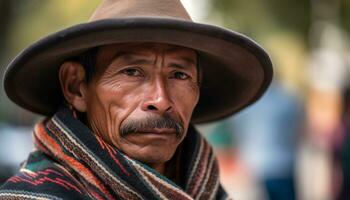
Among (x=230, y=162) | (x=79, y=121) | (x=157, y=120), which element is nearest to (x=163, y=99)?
(x=157, y=120)

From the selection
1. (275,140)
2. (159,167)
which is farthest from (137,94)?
(275,140)

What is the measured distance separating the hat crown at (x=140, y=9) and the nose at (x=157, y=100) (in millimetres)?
255

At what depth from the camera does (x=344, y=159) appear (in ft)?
25.6

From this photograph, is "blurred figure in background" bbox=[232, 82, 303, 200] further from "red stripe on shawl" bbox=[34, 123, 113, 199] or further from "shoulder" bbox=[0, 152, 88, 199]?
"shoulder" bbox=[0, 152, 88, 199]

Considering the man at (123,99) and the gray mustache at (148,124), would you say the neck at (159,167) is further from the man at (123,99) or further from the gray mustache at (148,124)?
the gray mustache at (148,124)

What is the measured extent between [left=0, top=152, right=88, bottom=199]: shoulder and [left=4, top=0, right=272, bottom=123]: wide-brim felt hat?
1.33 ft

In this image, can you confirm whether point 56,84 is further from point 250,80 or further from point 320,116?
point 320,116

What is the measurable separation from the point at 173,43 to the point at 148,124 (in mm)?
304

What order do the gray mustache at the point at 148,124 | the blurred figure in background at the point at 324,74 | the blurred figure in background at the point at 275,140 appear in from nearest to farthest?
1. the gray mustache at the point at 148,124
2. the blurred figure in background at the point at 275,140
3. the blurred figure in background at the point at 324,74

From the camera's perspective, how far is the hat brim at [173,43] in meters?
3.33

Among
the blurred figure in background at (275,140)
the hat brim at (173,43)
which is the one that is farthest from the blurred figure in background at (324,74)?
the hat brim at (173,43)

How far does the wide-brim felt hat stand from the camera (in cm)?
333

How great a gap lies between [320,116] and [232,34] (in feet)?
41.6

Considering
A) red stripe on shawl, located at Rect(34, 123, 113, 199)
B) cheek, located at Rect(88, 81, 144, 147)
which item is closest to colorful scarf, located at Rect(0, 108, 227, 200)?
red stripe on shawl, located at Rect(34, 123, 113, 199)
